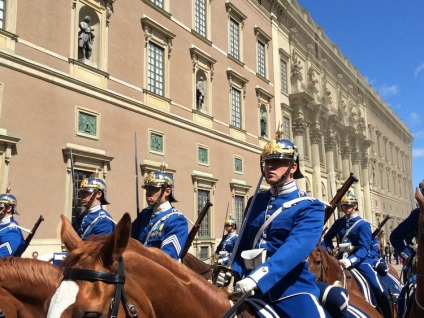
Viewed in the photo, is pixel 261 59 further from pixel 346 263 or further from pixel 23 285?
pixel 23 285

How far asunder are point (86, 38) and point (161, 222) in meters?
11.8

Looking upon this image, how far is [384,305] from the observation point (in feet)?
23.2

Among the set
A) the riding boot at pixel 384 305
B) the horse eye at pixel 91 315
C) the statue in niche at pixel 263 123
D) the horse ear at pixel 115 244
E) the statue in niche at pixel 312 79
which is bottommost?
the riding boot at pixel 384 305

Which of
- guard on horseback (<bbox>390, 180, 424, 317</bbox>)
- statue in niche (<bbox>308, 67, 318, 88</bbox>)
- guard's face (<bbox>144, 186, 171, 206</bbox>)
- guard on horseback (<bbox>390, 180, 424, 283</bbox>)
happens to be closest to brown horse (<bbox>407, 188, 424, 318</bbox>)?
guard on horseback (<bbox>390, 180, 424, 317</bbox>)

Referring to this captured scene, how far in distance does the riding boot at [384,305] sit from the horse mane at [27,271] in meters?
5.15

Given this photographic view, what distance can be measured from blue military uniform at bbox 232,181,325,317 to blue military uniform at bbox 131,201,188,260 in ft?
5.29

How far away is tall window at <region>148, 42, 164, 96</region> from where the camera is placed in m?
18.5

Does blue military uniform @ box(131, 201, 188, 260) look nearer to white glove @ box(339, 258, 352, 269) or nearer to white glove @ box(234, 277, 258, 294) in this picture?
white glove @ box(234, 277, 258, 294)

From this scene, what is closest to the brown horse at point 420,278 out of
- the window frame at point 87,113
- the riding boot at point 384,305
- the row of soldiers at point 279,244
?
the row of soldiers at point 279,244

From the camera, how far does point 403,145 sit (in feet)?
226

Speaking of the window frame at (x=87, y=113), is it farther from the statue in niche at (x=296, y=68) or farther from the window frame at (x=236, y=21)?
the statue in niche at (x=296, y=68)

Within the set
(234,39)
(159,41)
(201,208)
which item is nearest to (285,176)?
(159,41)

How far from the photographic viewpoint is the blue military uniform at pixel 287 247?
2855 millimetres

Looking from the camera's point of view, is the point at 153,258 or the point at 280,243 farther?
the point at 280,243
